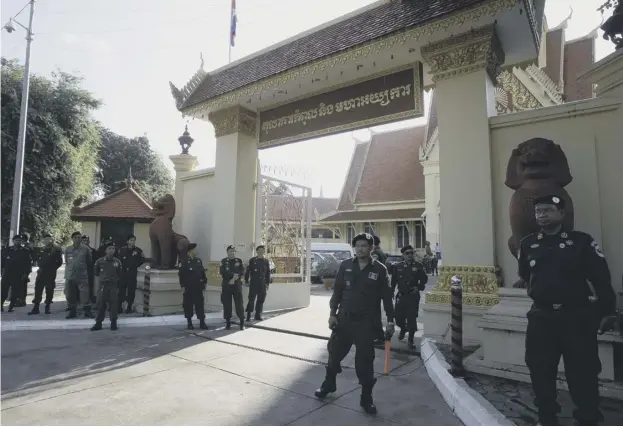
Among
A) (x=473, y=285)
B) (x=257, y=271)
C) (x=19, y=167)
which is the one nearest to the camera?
(x=473, y=285)

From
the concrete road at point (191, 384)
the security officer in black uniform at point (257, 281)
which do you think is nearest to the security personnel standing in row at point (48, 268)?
the concrete road at point (191, 384)

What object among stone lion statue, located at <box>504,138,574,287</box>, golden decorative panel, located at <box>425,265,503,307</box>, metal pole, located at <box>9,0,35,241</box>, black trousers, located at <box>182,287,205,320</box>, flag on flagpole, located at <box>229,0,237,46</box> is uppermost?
flag on flagpole, located at <box>229,0,237,46</box>

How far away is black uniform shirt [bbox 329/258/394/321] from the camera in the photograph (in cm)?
369

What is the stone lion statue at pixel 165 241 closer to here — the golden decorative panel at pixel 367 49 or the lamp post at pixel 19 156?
the golden decorative panel at pixel 367 49

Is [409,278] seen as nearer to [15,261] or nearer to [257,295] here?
[257,295]

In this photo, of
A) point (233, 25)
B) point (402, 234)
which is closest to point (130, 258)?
point (233, 25)

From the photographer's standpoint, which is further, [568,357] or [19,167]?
[19,167]

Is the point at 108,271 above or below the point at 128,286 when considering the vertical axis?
above

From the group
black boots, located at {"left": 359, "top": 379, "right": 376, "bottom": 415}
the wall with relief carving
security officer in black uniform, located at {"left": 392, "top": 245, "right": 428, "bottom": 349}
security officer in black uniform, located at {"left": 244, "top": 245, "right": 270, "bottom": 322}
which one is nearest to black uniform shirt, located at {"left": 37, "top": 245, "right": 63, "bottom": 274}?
security officer in black uniform, located at {"left": 244, "top": 245, "right": 270, "bottom": 322}

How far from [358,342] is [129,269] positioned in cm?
690

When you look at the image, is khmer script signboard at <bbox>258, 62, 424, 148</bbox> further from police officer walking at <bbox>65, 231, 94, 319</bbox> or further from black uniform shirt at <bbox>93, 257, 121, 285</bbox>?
police officer walking at <bbox>65, 231, 94, 319</bbox>

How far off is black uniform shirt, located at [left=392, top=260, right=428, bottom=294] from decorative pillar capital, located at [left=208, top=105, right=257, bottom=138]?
5.14m

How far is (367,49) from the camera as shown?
21.4 feet

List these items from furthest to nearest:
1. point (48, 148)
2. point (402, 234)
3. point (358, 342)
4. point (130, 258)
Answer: point (402, 234) → point (48, 148) → point (130, 258) → point (358, 342)
